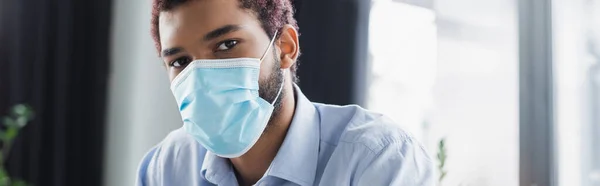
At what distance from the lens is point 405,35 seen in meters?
1.61

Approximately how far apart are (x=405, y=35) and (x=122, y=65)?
1.13 m

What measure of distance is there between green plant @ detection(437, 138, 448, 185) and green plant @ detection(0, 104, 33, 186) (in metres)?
1.35

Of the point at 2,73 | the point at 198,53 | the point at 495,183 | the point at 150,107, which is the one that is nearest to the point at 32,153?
the point at 2,73

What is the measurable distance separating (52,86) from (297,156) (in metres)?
1.38

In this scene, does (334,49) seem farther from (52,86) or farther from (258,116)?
(52,86)

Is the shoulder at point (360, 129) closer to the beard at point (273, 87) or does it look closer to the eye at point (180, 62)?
the beard at point (273, 87)

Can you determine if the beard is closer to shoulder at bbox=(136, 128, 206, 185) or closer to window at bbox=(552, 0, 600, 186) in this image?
shoulder at bbox=(136, 128, 206, 185)

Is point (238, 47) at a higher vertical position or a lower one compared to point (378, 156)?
higher

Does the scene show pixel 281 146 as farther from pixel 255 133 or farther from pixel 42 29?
pixel 42 29

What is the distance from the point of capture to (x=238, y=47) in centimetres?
117

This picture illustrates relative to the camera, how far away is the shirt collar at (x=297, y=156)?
1.16 meters

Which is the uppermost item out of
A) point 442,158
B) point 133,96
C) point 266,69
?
point 266,69

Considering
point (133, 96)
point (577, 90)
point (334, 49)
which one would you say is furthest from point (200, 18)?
point (133, 96)

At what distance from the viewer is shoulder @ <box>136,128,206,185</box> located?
131 centimetres
